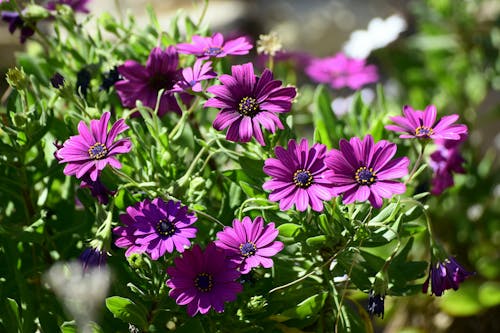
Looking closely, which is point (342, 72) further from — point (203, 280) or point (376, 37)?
point (203, 280)

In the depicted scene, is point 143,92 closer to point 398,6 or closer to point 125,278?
point 125,278

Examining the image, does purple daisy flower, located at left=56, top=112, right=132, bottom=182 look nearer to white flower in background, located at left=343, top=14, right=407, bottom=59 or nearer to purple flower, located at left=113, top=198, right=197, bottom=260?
purple flower, located at left=113, top=198, right=197, bottom=260

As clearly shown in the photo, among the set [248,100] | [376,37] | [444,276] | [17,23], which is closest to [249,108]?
[248,100]

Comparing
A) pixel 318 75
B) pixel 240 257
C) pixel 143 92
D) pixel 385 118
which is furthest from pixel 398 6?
pixel 240 257

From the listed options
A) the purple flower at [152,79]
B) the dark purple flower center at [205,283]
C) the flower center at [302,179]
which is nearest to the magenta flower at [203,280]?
the dark purple flower center at [205,283]

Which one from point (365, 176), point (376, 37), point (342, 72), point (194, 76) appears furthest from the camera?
point (376, 37)

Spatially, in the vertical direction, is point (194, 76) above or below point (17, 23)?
below
